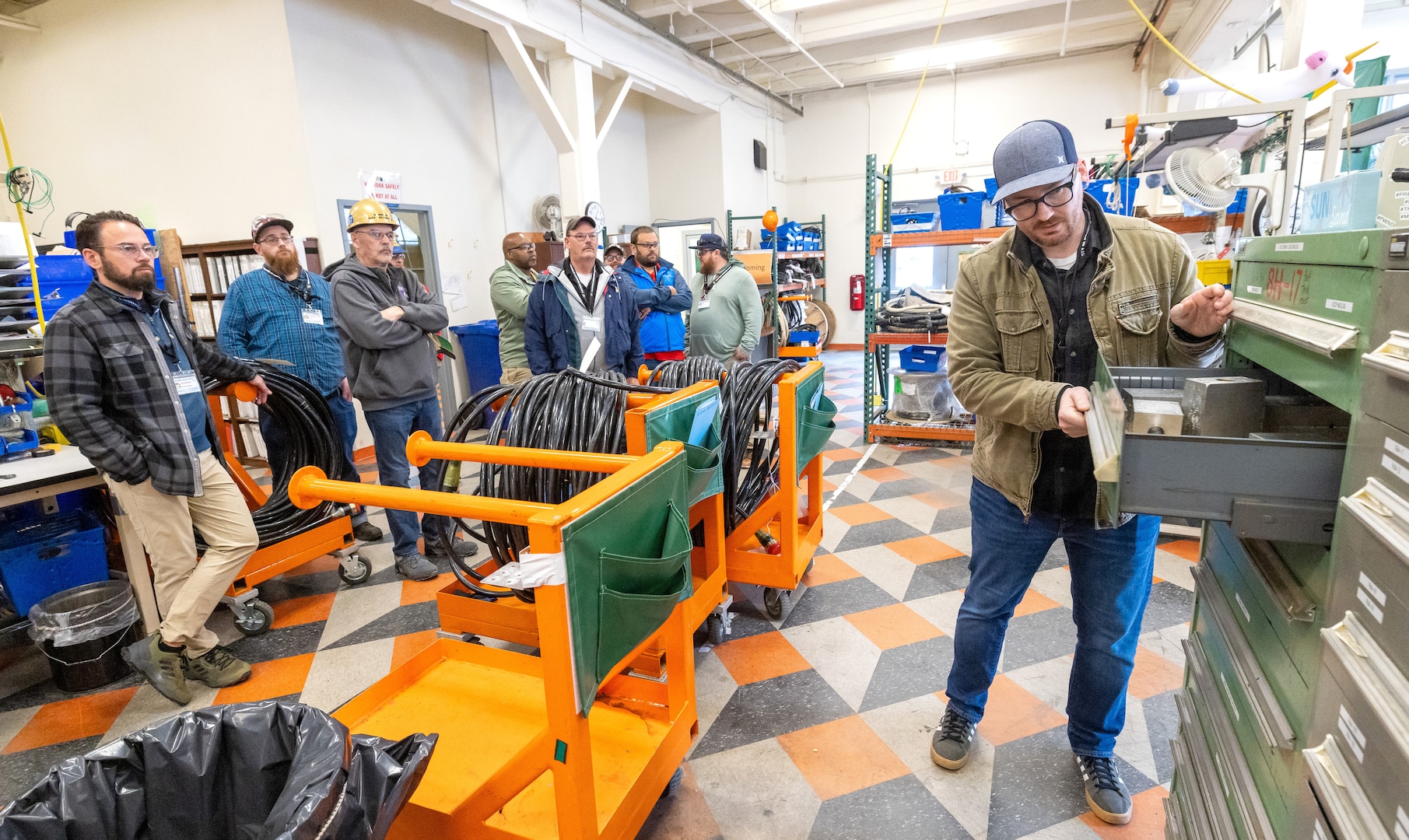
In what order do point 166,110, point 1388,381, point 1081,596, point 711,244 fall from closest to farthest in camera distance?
point 1388,381, point 1081,596, point 711,244, point 166,110

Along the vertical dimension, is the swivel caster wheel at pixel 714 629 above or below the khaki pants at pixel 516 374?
below

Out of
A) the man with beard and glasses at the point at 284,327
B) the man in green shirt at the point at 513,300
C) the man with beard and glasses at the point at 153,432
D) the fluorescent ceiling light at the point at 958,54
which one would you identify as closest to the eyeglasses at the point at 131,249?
the man with beard and glasses at the point at 153,432

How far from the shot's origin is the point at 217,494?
7.98 ft

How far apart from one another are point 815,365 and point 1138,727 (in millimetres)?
1602

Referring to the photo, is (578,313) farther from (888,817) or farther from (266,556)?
(888,817)

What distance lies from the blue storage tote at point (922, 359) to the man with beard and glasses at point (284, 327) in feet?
12.6

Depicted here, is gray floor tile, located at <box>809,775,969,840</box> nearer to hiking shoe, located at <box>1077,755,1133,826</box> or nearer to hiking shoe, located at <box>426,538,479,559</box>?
hiking shoe, located at <box>1077,755,1133,826</box>

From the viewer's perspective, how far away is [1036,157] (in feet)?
4.62

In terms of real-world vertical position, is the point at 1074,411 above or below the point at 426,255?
below

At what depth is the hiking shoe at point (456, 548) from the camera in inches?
130

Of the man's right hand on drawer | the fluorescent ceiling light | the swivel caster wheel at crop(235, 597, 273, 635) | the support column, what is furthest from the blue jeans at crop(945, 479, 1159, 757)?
the fluorescent ceiling light

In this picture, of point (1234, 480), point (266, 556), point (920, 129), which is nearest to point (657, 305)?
point (266, 556)

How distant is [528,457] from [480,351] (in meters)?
4.61

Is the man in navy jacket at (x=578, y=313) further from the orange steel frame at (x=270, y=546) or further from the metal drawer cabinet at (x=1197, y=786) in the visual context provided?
the metal drawer cabinet at (x=1197, y=786)
